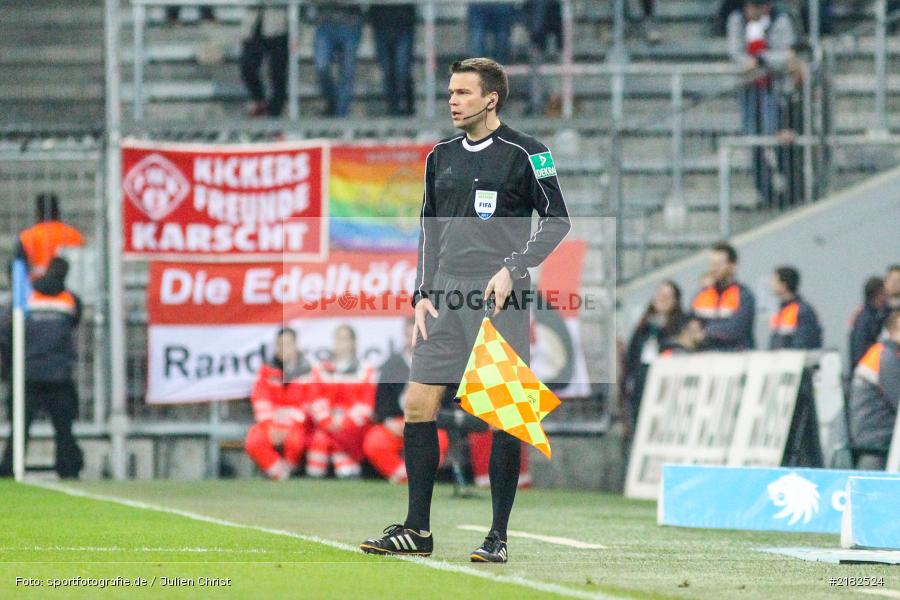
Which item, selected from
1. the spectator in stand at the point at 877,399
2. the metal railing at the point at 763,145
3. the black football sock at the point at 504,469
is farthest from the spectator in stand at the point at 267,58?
the black football sock at the point at 504,469

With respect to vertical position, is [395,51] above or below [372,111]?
above

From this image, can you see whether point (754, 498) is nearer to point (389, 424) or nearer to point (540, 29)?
point (389, 424)

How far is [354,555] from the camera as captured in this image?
8.25 meters

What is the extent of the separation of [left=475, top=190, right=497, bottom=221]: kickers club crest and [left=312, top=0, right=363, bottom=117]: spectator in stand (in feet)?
38.6

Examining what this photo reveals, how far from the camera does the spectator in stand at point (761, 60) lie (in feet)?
60.6

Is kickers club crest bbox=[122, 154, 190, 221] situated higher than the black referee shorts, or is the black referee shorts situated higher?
kickers club crest bbox=[122, 154, 190, 221]

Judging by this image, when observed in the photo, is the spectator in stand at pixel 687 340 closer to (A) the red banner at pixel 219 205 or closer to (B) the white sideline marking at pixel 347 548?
(A) the red banner at pixel 219 205

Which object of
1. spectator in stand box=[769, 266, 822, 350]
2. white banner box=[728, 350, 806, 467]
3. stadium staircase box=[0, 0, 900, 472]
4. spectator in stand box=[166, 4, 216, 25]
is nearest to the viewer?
white banner box=[728, 350, 806, 467]

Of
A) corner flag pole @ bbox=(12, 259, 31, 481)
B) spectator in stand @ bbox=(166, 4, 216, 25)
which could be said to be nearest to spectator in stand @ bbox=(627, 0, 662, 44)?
spectator in stand @ bbox=(166, 4, 216, 25)

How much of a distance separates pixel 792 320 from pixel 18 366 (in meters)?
6.47

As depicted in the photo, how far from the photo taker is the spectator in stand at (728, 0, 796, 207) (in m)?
18.5

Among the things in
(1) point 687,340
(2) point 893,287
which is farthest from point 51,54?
(2) point 893,287

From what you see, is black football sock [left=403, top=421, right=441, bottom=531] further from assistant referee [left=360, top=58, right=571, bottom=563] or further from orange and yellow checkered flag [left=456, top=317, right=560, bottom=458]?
orange and yellow checkered flag [left=456, top=317, right=560, bottom=458]

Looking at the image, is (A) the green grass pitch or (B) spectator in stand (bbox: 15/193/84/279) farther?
(B) spectator in stand (bbox: 15/193/84/279)
